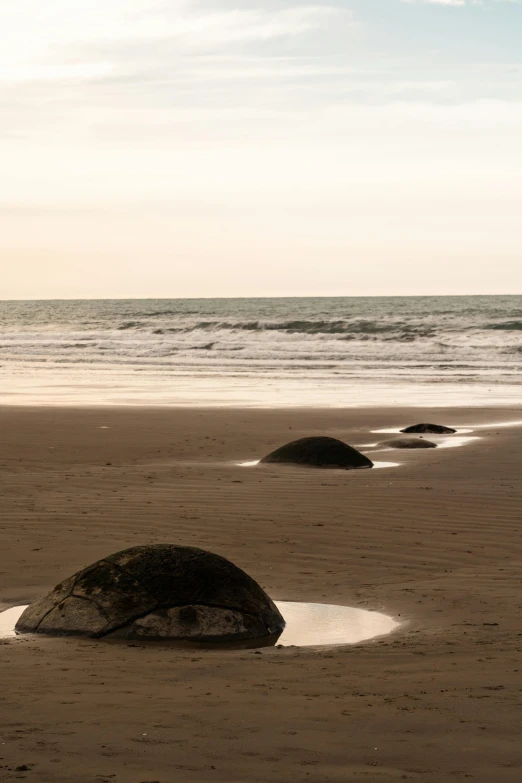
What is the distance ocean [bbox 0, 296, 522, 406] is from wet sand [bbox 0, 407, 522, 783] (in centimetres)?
880

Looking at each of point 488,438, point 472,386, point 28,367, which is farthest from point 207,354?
point 488,438

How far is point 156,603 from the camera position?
Answer: 530 cm

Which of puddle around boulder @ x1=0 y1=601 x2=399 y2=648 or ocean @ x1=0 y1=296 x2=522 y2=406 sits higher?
puddle around boulder @ x1=0 y1=601 x2=399 y2=648

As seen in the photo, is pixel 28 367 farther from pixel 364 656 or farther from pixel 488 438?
pixel 364 656

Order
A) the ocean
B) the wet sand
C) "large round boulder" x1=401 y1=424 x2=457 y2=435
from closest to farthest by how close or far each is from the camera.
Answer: the wet sand
"large round boulder" x1=401 y1=424 x2=457 y2=435
the ocean

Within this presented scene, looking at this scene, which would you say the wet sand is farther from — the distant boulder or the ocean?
the ocean

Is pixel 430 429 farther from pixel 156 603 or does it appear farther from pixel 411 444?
pixel 156 603

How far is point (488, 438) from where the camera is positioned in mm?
14594

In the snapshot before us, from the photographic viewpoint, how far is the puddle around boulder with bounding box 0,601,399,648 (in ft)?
17.8

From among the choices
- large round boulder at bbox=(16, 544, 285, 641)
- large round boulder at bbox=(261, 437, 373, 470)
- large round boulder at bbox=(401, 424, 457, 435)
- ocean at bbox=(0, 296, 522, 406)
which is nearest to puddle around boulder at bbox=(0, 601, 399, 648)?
large round boulder at bbox=(16, 544, 285, 641)

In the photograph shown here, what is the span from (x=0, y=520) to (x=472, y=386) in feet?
60.8

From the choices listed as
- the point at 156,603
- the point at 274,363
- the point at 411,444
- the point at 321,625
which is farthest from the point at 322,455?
the point at 274,363

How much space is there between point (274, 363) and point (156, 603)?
31492 millimetres

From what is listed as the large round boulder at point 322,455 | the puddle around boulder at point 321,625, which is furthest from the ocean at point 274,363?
the puddle around boulder at point 321,625
